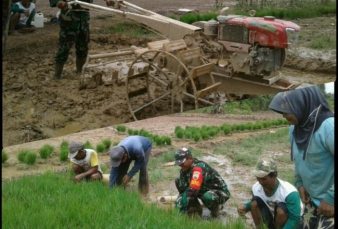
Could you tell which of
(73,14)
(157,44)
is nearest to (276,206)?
(157,44)

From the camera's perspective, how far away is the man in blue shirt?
160 inches

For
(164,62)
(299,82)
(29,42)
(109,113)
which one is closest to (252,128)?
(299,82)

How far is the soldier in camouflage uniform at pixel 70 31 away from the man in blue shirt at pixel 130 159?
141cm

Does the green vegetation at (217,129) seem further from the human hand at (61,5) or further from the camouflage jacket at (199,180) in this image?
the human hand at (61,5)

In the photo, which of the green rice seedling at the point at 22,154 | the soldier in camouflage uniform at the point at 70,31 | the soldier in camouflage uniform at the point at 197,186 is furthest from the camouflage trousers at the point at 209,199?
the soldier in camouflage uniform at the point at 70,31

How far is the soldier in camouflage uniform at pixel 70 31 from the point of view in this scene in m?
2.60

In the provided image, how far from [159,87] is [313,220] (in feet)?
3.69

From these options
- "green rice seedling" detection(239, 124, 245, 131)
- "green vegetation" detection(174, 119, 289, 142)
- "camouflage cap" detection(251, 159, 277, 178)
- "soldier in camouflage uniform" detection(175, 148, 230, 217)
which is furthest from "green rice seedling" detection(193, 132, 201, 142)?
"camouflage cap" detection(251, 159, 277, 178)

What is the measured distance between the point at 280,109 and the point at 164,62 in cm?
59

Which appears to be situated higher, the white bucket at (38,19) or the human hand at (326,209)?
the white bucket at (38,19)

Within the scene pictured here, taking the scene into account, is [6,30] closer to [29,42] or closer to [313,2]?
[29,42]

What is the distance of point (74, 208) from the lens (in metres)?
3.11

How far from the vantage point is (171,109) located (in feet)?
9.52

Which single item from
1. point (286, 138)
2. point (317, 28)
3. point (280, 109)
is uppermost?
point (317, 28)
